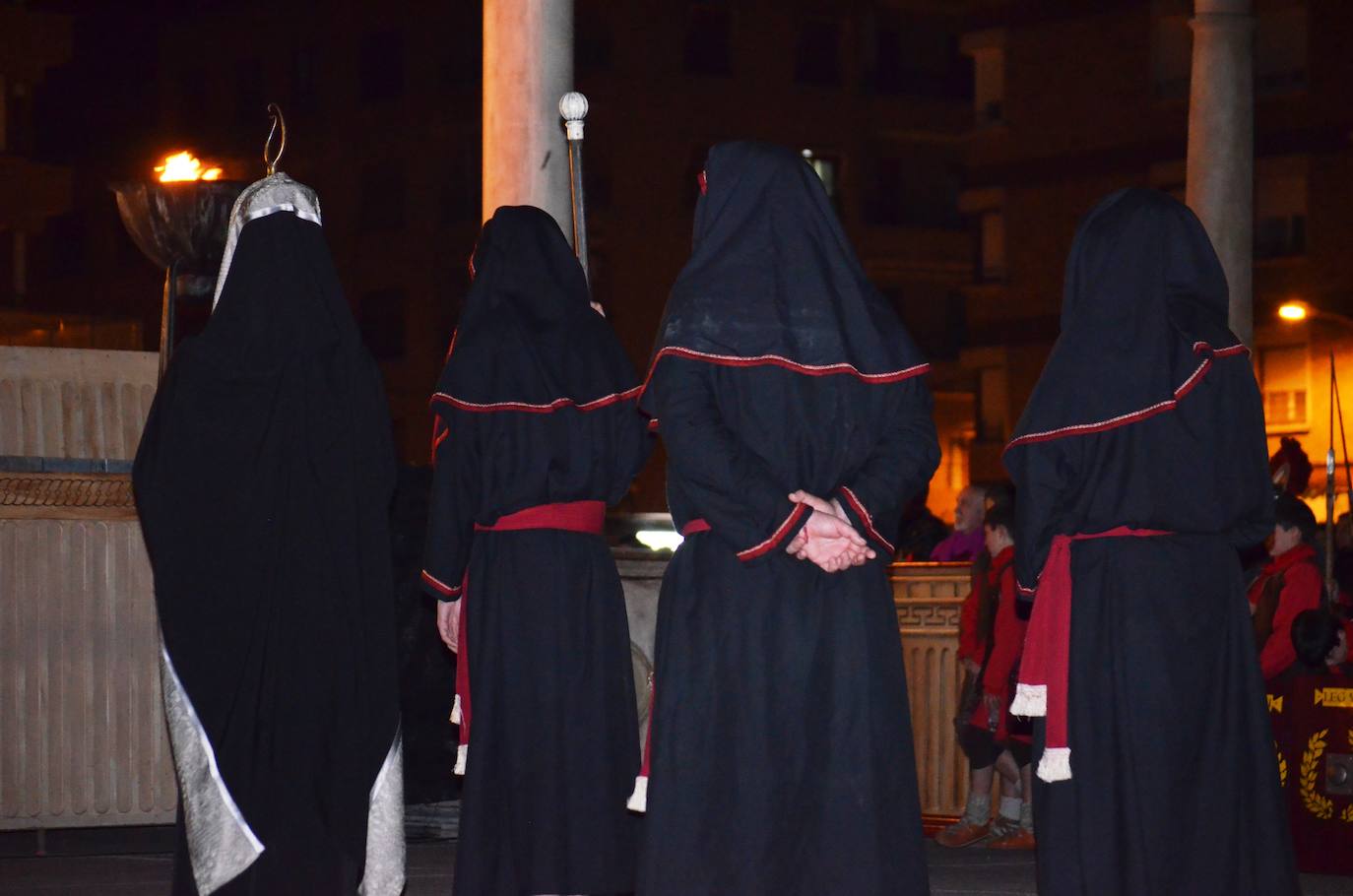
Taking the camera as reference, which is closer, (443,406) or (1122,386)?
(1122,386)

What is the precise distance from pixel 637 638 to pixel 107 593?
202 cm

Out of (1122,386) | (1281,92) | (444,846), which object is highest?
(1281,92)

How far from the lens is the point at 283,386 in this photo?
5645mm

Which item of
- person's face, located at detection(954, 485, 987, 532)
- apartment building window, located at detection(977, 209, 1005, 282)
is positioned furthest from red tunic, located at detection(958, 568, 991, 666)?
apartment building window, located at detection(977, 209, 1005, 282)

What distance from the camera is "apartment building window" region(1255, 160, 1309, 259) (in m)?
32.7

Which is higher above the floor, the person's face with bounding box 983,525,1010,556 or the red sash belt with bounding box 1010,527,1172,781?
the person's face with bounding box 983,525,1010,556

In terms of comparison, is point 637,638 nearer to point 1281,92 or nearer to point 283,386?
point 283,386

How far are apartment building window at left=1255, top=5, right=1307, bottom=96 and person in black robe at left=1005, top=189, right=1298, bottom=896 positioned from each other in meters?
28.7

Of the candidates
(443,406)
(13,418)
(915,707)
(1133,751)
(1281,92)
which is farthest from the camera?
(1281,92)

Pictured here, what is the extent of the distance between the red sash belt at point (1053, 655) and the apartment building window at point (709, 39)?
123ft

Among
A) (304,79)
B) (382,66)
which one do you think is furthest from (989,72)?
(304,79)

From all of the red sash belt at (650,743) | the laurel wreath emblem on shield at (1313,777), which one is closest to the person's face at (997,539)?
the laurel wreath emblem on shield at (1313,777)

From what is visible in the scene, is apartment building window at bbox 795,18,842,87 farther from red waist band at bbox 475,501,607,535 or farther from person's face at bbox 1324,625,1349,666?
red waist band at bbox 475,501,607,535

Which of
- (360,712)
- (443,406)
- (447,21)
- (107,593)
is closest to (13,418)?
(107,593)
